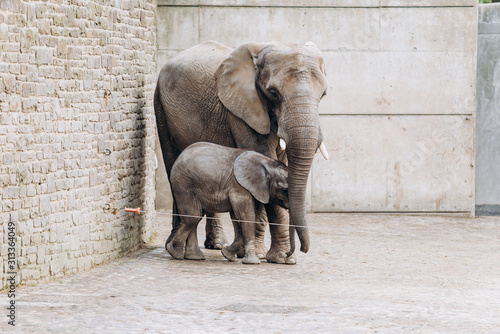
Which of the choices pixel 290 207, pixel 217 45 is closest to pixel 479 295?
pixel 290 207

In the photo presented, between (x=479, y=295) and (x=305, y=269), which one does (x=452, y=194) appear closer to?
(x=305, y=269)

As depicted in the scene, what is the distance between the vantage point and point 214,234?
12.7m

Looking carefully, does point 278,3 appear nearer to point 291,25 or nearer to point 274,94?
point 291,25

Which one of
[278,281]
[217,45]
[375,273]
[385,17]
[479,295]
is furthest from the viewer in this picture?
[385,17]

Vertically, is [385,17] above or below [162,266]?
above

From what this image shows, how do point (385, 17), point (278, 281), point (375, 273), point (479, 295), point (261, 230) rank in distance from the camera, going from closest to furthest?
point (479, 295) < point (278, 281) < point (375, 273) < point (261, 230) < point (385, 17)

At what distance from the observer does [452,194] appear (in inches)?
647

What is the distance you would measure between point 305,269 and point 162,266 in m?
1.50

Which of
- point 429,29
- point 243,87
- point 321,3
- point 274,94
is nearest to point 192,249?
point 243,87

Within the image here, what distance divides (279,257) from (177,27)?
594 cm

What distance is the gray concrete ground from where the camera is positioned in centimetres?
780

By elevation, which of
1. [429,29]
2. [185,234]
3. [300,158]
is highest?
[429,29]

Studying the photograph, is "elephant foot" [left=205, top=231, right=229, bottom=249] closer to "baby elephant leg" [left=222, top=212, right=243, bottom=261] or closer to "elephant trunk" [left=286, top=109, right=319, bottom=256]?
"baby elephant leg" [left=222, top=212, right=243, bottom=261]

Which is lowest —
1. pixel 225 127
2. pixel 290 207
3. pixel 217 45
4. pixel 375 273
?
pixel 375 273
